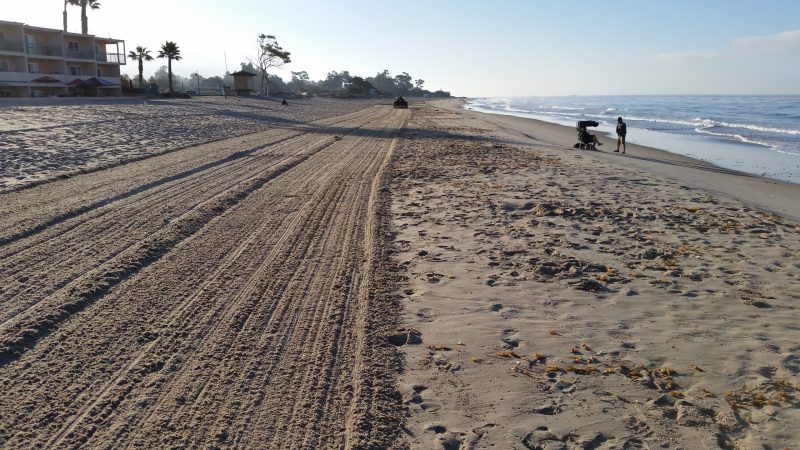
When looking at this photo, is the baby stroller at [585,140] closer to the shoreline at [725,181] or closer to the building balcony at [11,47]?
the shoreline at [725,181]

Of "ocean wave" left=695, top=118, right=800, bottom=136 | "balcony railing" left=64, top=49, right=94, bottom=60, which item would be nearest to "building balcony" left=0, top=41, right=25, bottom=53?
"balcony railing" left=64, top=49, right=94, bottom=60

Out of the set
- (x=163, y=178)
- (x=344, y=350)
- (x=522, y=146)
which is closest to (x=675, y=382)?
(x=344, y=350)

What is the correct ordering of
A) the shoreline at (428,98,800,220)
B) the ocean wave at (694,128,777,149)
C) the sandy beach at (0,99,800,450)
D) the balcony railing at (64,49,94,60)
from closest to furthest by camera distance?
the sandy beach at (0,99,800,450) < the shoreline at (428,98,800,220) < the ocean wave at (694,128,777,149) < the balcony railing at (64,49,94,60)

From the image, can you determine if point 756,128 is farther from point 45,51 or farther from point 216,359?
point 45,51

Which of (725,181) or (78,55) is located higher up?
(78,55)

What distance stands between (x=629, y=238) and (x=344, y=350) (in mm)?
4906

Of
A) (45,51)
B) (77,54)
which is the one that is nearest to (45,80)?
(45,51)

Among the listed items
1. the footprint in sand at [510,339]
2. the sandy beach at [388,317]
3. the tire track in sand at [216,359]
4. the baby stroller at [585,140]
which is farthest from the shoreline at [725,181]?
the tire track in sand at [216,359]

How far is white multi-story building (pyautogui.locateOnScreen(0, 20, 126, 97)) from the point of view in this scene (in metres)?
45.4

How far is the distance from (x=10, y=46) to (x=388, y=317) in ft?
177

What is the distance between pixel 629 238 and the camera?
24.6 ft

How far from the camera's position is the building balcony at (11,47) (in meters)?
45.0

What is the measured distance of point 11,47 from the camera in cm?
4569

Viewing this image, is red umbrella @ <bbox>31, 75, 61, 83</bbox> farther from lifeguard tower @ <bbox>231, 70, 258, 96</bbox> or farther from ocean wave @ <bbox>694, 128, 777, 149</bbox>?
ocean wave @ <bbox>694, 128, 777, 149</bbox>
